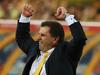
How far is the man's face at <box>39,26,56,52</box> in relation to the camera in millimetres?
4856

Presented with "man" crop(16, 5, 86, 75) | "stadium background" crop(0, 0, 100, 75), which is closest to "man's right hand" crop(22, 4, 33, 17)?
"man" crop(16, 5, 86, 75)

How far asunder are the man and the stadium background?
2286mm

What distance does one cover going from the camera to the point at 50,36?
4.91m

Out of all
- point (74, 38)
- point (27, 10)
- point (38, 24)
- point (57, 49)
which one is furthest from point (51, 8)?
point (74, 38)

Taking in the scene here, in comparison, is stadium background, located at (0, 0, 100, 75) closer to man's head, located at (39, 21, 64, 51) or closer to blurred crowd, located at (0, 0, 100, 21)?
blurred crowd, located at (0, 0, 100, 21)

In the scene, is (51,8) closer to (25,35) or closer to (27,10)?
(25,35)

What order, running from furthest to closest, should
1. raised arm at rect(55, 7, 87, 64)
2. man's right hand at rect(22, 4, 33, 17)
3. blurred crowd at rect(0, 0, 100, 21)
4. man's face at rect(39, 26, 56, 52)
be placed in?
blurred crowd at rect(0, 0, 100, 21) → man's right hand at rect(22, 4, 33, 17) → man's face at rect(39, 26, 56, 52) → raised arm at rect(55, 7, 87, 64)

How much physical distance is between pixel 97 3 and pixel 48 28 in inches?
101

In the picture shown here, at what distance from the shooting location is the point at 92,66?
7473mm

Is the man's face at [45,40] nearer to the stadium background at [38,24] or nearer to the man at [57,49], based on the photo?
the man at [57,49]

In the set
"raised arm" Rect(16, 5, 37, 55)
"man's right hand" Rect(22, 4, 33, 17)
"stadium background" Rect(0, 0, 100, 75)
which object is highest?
"man's right hand" Rect(22, 4, 33, 17)

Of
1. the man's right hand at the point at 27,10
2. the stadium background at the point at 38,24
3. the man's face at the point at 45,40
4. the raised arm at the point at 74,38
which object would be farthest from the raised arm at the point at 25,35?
the stadium background at the point at 38,24

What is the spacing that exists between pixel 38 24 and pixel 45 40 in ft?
9.11

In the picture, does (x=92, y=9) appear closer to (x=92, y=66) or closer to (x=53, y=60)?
(x=92, y=66)
